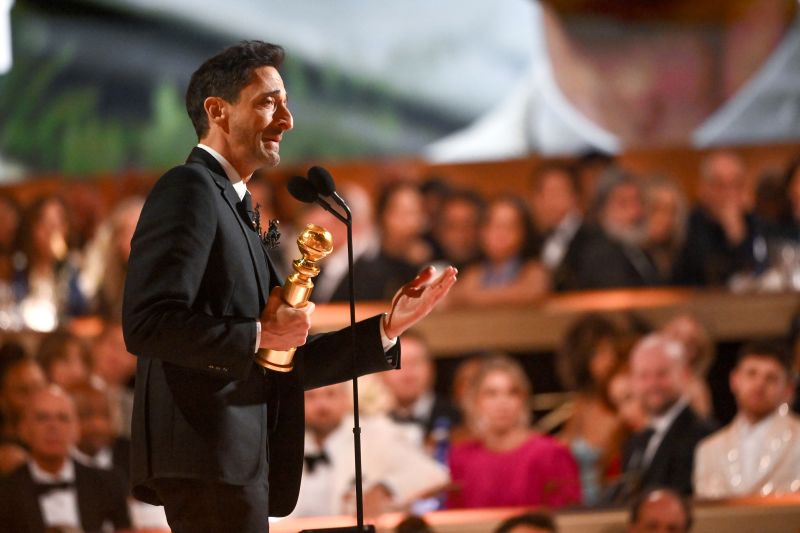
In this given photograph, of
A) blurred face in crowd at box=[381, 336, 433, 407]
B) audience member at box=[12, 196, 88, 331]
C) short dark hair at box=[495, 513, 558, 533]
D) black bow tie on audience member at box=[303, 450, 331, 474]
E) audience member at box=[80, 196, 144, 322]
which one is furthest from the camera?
audience member at box=[12, 196, 88, 331]

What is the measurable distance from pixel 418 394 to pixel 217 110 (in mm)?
3577

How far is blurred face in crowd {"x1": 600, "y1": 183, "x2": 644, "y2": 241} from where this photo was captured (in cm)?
698

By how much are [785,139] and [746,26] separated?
991 millimetres

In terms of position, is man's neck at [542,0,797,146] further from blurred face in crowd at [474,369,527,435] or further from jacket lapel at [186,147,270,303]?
jacket lapel at [186,147,270,303]

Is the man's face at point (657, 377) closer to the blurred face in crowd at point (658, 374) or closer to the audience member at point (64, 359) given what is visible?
the blurred face in crowd at point (658, 374)

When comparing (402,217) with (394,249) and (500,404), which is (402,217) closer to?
(394,249)

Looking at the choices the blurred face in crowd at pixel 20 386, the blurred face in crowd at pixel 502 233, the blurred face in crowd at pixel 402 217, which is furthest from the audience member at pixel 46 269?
the blurred face in crowd at pixel 502 233

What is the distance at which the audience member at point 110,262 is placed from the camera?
707cm

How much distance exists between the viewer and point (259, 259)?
2.56 m

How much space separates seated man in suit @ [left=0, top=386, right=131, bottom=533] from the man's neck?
4.78 metres

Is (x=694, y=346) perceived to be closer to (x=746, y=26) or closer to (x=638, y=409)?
(x=638, y=409)

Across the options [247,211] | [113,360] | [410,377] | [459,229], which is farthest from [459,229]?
[247,211]

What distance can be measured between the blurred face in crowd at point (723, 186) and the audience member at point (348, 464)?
2.53 meters

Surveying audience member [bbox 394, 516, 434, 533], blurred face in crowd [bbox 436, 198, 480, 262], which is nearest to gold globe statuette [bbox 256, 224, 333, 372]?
audience member [bbox 394, 516, 434, 533]
